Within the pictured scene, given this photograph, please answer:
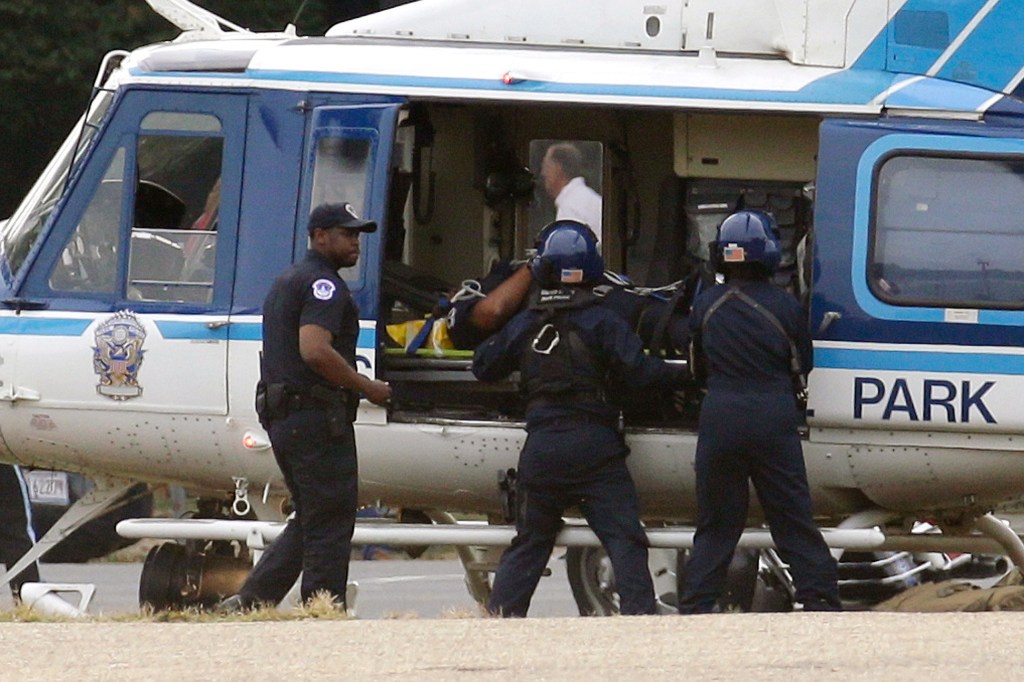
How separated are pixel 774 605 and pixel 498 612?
236 centimetres

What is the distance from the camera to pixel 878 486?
9461 millimetres

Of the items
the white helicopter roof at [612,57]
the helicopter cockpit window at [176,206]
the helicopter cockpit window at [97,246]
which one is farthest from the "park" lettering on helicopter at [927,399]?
the helicopter cockpit window at [97,246]

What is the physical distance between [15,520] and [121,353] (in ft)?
11.0

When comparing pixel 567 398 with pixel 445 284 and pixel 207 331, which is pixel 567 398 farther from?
pixel 207 331

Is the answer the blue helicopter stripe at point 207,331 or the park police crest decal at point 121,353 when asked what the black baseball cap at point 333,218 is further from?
the park police crest decal at point 121,353

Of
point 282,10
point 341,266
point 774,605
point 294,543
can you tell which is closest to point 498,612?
point 294,543

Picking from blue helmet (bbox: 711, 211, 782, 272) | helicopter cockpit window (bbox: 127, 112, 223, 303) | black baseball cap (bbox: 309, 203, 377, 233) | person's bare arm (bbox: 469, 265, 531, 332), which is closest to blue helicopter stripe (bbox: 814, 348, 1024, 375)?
blue helmet (bbox: 711, 211, 782, 272)

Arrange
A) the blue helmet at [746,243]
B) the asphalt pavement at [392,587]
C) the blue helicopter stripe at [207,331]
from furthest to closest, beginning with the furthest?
the asphalt pavement at [392,587]
the blue helicopter stripe at [207,331]
the blue helmet at [746,243]

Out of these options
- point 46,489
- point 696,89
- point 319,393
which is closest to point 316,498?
point 319,393

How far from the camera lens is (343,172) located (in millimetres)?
9531

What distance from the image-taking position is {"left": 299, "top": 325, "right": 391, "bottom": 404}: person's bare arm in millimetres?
8680

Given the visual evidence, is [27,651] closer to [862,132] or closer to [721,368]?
[721,368]

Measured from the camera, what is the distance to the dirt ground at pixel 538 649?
6793 mm

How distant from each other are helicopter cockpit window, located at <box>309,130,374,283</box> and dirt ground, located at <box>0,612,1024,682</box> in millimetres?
2298
